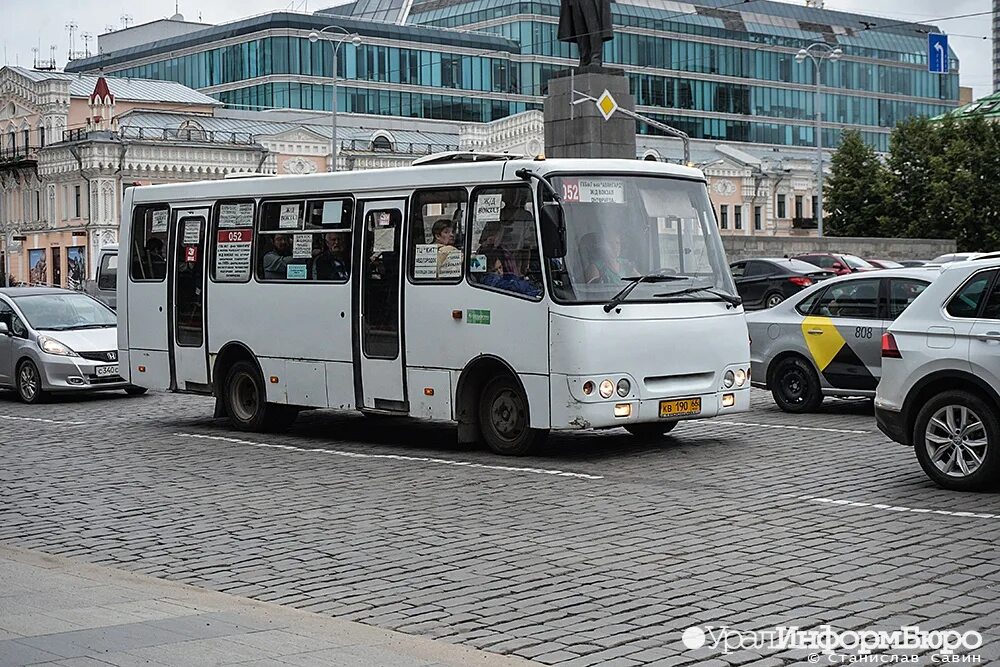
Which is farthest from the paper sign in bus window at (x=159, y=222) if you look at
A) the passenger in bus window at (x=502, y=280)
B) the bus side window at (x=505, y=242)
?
the passenger in bus window at (x=502, y=280)

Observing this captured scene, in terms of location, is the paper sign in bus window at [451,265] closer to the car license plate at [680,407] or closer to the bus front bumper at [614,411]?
the bus front bumper at [614,411]

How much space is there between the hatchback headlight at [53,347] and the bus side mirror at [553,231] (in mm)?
10536

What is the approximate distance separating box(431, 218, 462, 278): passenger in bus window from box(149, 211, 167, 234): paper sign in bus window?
470cm

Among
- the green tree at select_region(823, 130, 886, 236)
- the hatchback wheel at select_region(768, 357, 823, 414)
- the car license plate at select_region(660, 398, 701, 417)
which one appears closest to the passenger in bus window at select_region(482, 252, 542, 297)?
the car license plate at select_region(660, 398, 701, 417)

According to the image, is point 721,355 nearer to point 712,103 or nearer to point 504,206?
point 504,206

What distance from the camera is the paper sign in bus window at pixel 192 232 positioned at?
1784 cm

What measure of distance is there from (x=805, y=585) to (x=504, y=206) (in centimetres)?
665

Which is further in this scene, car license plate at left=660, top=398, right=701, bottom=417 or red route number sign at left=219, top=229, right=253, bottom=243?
red route number sign at left=219, top=229, right=253, bottom=243

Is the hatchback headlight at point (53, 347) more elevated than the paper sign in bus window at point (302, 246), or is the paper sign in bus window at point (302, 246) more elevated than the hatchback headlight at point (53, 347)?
the paper sign in bus window at point (302, 246)

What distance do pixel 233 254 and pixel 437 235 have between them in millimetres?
3340

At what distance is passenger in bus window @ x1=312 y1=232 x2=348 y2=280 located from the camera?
15.9 metres

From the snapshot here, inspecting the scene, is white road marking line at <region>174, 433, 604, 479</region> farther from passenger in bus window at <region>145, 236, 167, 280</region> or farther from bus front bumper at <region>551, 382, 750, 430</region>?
passenger in bus window at <region>145, 236, 167, 280</region>

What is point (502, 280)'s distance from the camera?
46.6 feet

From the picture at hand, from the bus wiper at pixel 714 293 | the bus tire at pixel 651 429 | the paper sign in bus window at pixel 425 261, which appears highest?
the paper sign in bus window at pixel 425 261
